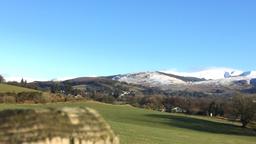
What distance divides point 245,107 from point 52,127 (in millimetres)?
→ 88189

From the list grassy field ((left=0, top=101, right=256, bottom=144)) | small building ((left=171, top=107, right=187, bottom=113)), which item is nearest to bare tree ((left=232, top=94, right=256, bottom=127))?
grassy field ((left=0, top=101, right=256, bottom=144))

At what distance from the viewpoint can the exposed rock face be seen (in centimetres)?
1132

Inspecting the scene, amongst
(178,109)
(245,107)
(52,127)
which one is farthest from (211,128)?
(52,127)

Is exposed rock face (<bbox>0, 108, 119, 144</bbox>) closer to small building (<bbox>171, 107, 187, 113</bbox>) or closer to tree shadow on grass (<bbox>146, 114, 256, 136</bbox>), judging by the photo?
tree shadow on grass (<bbox>146, 114, 256, 136</bbox>)

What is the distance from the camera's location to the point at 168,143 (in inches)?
1601

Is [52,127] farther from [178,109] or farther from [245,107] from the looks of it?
[178,109]

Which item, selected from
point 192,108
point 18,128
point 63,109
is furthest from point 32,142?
→ point 192,108

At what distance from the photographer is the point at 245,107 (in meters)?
96.8

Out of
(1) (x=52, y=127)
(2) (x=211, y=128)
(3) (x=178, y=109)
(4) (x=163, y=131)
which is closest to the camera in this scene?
(1) (x=52, y=127)

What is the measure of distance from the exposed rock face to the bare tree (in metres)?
85.8

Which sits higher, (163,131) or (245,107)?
(245,107)

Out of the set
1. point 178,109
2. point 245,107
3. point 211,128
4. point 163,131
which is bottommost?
point 211,128

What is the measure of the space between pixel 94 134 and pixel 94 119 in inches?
14.5

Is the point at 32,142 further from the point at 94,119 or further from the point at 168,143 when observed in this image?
the point at 168,143
